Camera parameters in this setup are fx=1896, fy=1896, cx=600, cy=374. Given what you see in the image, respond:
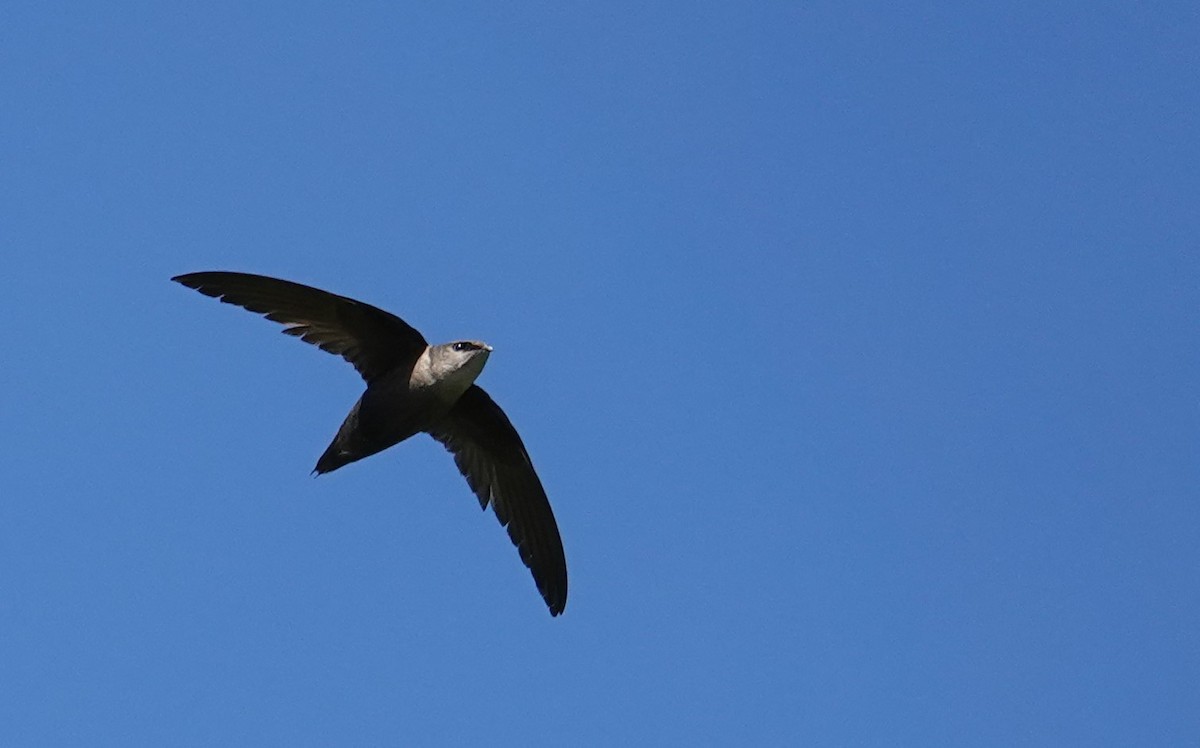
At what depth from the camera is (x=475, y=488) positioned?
15.2m

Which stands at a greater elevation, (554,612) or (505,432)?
(505,432)

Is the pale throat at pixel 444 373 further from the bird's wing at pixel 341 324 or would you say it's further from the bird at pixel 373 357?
the bird's wing at pixel 341 324

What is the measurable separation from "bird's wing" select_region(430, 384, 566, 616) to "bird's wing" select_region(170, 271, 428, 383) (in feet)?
3.27

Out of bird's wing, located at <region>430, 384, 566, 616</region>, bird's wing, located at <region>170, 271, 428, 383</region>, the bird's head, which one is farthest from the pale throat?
bird's wing, located at <region>430, 384, 566, 616</region>

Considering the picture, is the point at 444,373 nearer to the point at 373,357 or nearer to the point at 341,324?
the point at 373,357

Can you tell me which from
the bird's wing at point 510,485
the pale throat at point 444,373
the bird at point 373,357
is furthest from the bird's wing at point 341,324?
the bird's wing at point 510,485

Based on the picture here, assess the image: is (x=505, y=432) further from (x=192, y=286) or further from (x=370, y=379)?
(x=192, y=286)

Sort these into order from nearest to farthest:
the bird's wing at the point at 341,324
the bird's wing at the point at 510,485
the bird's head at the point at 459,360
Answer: the bird's head at the point at 459,360 → the bird's wing at the point at 341,324 → the bird's wing at the point at 510,485

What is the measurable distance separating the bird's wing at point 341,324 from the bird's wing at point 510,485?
997 millimetres

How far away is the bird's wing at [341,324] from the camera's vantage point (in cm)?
1398

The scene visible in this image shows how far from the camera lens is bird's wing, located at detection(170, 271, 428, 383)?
45.9 ft

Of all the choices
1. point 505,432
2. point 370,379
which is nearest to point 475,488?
point 505,432

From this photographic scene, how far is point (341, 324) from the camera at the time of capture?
14.2m

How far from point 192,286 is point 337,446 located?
1602 millimetres
